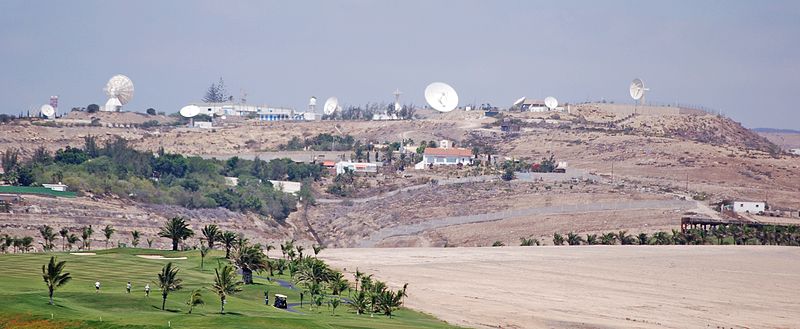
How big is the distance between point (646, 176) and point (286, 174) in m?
45.3

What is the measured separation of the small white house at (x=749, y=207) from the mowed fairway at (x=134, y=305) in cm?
7271

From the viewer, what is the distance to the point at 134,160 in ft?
537

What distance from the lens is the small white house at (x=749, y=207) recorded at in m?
137

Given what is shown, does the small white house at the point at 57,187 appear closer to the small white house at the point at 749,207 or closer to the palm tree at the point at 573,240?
the palm tree at the point at 573,240

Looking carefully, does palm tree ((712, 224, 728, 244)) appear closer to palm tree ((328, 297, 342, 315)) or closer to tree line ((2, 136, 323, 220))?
tree line ((2, 136, 323, 220))

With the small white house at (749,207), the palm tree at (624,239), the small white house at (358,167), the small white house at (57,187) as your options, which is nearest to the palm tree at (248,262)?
the palm tree at (624,239)

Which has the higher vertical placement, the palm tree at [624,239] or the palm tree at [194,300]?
the palm tree at [624,239]

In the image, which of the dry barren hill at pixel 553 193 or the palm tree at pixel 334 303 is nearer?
the palm tree at pixel 334 303

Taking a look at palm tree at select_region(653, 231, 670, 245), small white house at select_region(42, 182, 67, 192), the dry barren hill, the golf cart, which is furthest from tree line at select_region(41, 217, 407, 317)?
small white house at select_region(42, 182, 67, 192)

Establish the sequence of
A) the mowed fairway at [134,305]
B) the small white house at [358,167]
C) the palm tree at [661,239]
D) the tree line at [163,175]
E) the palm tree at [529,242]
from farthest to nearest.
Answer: the small white house at [358,167] < the tree line at [163,175] < the palm tree at [661,239] < the palm tree at [529,242] < the mowed fairway at [134,305]

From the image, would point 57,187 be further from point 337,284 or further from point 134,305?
point 134,305

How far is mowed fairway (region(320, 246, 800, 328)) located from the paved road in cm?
1825

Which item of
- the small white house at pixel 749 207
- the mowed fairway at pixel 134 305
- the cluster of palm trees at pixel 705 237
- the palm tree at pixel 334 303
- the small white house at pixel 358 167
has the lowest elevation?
the palm tree at pixel 334 303

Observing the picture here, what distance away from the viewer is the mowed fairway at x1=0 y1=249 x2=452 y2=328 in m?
52.6
